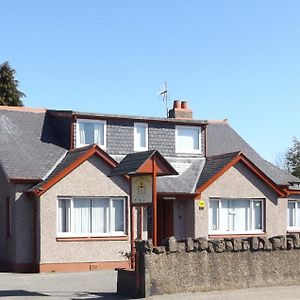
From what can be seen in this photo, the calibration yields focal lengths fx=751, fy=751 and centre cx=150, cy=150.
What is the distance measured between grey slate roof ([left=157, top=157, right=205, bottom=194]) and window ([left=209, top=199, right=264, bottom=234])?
1126 mm

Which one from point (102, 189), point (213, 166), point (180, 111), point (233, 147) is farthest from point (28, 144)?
point (233, 147)

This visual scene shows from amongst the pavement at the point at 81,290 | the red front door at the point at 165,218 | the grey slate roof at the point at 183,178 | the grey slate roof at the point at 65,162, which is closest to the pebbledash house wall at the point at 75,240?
the grey slate roof at the point at 65,162

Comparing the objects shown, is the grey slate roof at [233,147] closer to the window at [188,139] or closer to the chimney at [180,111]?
the chimney at [180,111]

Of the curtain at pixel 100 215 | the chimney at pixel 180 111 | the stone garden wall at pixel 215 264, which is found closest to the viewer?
the stone garden wall at pixel 215 264

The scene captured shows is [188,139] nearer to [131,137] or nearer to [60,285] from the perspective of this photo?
[131,137]

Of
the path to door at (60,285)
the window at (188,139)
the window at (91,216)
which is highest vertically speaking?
the window at (188,139)

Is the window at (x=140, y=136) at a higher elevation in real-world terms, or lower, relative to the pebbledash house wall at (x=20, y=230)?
higher

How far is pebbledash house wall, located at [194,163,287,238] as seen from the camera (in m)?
28.5

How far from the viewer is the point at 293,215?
111 ft

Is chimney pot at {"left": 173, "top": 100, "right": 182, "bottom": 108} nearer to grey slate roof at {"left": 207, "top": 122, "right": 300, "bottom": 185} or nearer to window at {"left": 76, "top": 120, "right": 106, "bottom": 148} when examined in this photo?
grey slate roof at {"left": 207, "top": 122, "right": 300, "bottom": 185}

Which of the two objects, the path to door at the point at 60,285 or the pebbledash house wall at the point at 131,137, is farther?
the pebbledash house wall at the point at 131,137

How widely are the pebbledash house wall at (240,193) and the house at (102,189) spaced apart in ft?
0.13

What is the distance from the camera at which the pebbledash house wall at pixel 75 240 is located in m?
25.4

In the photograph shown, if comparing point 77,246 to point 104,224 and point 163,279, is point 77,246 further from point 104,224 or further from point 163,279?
point 163,279
